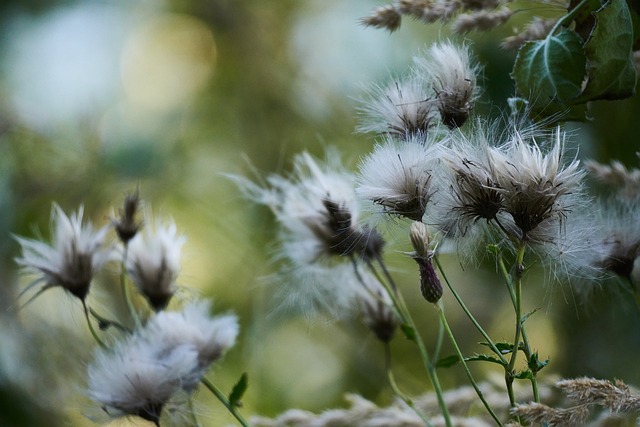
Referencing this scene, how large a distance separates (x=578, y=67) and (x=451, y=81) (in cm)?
7

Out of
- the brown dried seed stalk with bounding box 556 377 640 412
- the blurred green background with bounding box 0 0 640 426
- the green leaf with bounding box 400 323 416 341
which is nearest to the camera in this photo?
the brown dried seed stalk with bounding box 556 377 640 412

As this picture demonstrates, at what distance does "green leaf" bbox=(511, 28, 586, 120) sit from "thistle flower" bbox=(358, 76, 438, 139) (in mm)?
51

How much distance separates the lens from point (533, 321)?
3.68 feet

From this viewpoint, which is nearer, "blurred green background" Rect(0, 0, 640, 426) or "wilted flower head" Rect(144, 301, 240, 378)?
"wilted flower head" Rect(144, 301, 240, 378)

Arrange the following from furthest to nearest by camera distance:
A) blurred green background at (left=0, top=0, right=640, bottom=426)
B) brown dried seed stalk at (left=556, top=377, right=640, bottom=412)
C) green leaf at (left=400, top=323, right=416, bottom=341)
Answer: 1. blurred green background at (left=0, top=0, right=640, bottom=426)
2. green leaf at (left=400, top=323, right=416, bottom=341)
3. brown dried seed stalk at (left=556, top=377, right=640, bottom=412)

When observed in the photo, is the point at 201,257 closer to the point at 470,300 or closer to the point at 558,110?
the point at 470,300

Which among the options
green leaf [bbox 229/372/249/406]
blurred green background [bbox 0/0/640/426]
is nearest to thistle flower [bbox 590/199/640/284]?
green leaf [bbox 229/372/249/406]

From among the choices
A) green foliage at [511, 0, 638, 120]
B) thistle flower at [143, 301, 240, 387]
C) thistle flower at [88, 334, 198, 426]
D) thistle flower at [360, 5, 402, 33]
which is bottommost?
thistle flower at [88, 334, 198, 426]

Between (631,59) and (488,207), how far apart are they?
0.39ft

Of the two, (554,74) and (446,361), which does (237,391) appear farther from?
(554,74)

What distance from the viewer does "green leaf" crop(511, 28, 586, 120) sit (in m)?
0.41

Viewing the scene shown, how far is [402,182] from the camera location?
1.28 feet

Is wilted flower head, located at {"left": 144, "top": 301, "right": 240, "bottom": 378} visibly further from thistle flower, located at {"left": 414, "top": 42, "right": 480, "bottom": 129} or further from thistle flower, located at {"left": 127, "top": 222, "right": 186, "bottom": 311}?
thistle flower, located at {"left": 414, "top": 42, "right": 480, "bottom": 129}

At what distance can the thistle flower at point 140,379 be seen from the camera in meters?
0.46
